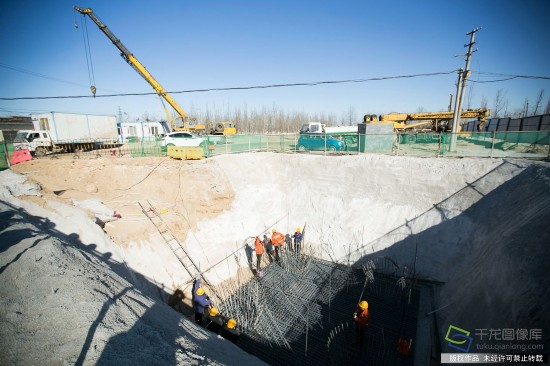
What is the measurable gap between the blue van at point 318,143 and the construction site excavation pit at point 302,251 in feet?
6.20

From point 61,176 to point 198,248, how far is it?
30.9 ft

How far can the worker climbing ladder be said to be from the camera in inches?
441

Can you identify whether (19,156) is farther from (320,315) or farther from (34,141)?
(320,315)

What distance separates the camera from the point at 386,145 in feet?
48.1

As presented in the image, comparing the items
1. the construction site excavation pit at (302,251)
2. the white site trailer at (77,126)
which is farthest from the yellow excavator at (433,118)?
the white site trailer at (77,126)

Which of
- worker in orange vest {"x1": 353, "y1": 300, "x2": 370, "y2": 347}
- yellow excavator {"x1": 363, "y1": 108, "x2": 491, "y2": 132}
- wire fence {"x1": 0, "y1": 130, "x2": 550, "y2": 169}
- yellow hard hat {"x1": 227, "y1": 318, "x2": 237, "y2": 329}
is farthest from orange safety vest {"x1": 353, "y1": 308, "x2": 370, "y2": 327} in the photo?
yellow excavator {"x1": 363, "y1": 108, "x2": 491, "y2": 132}

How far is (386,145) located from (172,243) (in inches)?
524

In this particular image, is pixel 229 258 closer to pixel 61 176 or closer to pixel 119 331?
pixel 119 331

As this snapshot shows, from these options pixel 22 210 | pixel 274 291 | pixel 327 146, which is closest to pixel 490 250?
pixel 274 291

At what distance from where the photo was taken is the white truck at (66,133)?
2184cm

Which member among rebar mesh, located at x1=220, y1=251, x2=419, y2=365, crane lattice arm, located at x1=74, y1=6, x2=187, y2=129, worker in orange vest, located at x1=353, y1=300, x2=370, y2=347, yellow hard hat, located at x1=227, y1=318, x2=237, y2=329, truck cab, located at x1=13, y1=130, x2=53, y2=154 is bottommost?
rebar mesh, located at x1=220, y1=251, x2=419, y2=365

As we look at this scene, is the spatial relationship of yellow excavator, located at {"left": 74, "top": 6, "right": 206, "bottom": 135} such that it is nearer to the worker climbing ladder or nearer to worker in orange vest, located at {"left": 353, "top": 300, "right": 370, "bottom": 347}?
the worker climbing ladder

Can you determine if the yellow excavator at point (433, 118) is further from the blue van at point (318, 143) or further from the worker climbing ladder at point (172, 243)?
the worker climbing ladder at point (172, 243)

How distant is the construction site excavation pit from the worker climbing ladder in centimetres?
7
